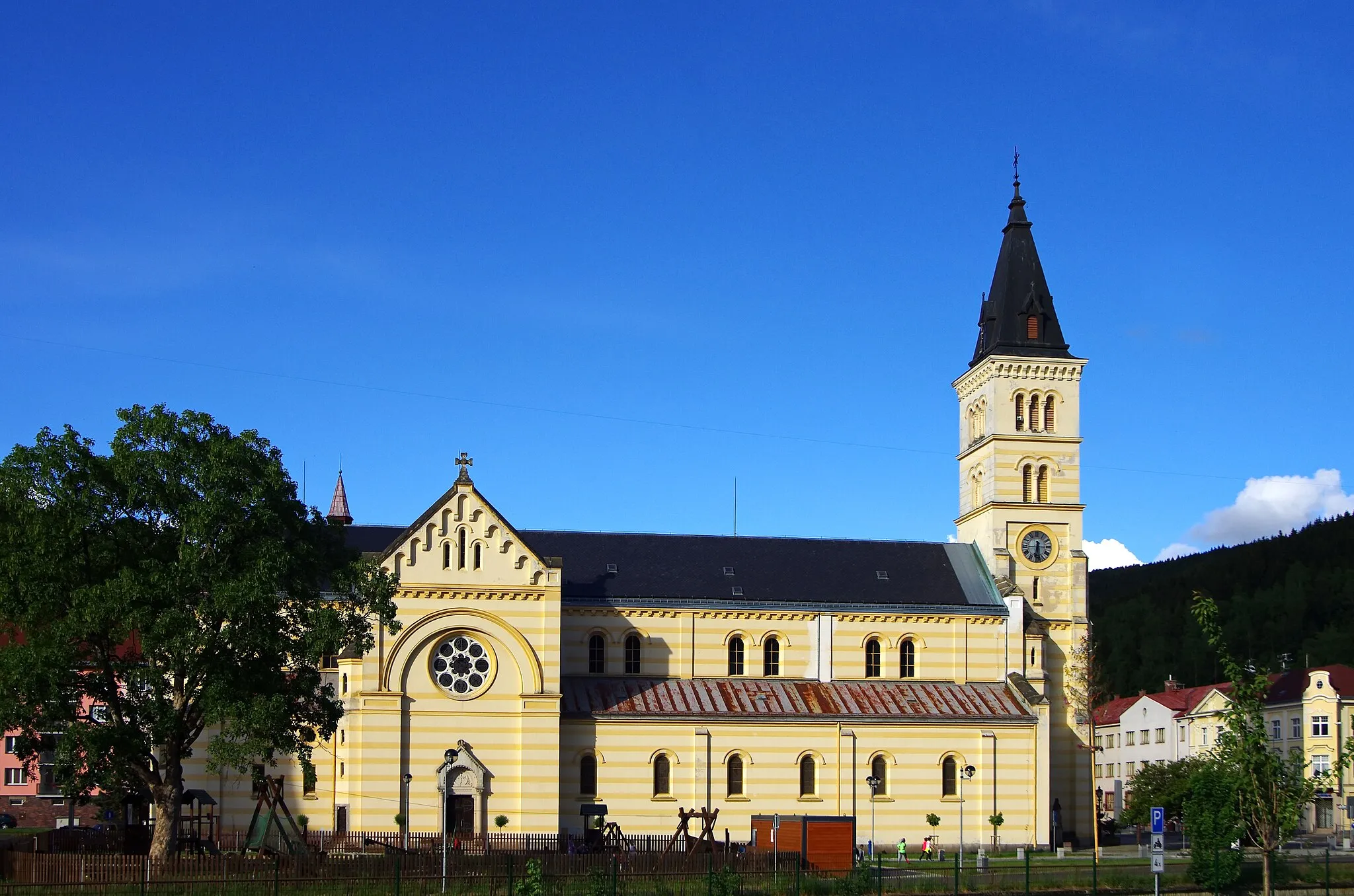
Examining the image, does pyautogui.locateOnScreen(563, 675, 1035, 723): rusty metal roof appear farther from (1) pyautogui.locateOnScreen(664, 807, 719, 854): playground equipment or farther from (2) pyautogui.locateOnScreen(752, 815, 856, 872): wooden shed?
(1) pyautogui.locateOnScreen(664, 807, 719, 854): playground equipment

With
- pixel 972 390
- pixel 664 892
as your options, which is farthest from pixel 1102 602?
pixel 664 892

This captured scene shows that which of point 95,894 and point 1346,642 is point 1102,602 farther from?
point 95,894

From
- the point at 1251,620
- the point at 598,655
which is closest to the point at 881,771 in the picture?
the point at 598,655

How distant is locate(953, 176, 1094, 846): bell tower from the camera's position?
79250 mm

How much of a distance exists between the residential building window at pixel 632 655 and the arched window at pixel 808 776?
890 cm

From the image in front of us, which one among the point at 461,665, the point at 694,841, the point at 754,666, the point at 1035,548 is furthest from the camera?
the point at 1035,548

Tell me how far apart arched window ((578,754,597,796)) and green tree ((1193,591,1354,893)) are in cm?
3113

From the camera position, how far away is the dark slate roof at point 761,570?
75875 mm

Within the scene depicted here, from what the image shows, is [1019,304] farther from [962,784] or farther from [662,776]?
[662,776]

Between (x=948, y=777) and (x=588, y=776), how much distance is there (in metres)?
16.5

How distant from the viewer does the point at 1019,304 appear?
81.8 m

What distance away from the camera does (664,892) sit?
43562mm

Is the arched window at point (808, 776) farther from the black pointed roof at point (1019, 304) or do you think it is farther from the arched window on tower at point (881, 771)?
the black pointed roof at point (1019, 304)

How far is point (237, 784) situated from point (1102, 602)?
481 ft
